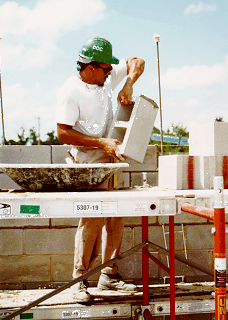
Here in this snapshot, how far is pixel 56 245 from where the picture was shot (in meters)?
3.26

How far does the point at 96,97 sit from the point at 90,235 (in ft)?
3.28

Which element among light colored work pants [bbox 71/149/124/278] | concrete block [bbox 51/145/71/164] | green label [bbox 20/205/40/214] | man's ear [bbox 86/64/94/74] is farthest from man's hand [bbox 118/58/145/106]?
green label [bbox 20/205/40/214]

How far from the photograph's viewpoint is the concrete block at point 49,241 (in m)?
3.24

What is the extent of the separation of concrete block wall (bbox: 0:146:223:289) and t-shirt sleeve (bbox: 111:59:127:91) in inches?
32.6

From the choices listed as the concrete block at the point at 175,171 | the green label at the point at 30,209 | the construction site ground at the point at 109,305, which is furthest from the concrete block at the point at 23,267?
the green label at the point at 30,209

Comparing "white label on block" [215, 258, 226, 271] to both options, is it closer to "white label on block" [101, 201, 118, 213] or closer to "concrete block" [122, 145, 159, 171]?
"white label on block" [101, 201, 118, 213]

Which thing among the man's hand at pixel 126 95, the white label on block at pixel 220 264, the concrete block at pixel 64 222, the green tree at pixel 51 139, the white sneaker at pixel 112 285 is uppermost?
the green tree at pixel 51 139

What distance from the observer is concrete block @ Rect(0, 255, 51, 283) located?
3244 millimetres

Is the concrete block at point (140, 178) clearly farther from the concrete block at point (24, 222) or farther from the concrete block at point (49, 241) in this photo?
the concrete block at point (24, 222)

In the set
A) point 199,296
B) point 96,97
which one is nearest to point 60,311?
point 199,296

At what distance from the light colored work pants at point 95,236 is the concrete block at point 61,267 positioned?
2.39 feet

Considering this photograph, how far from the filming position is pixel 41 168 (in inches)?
65.8

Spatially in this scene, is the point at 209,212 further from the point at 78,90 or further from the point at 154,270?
the point at 154,270

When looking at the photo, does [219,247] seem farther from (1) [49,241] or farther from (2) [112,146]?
(1) [49,241]
